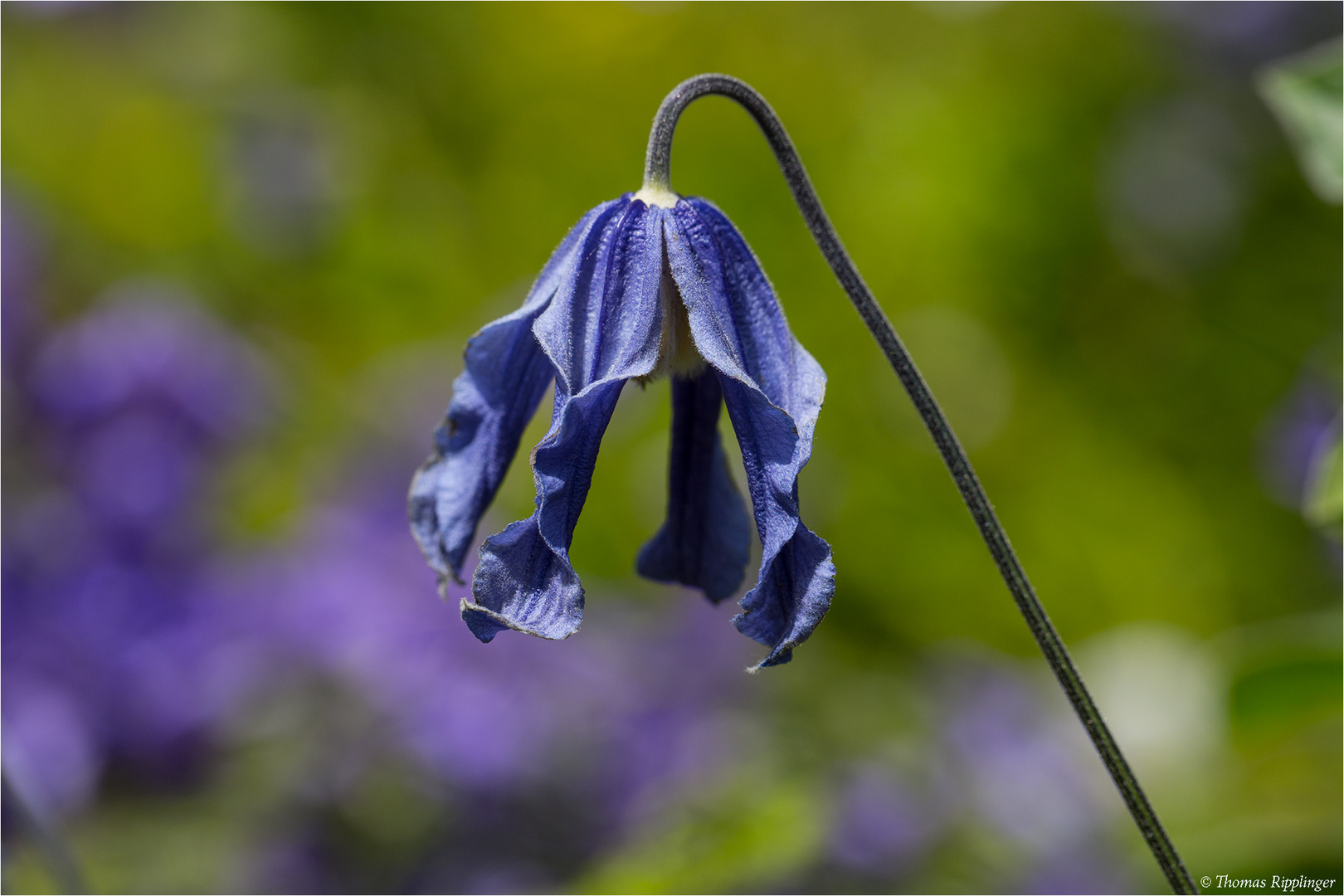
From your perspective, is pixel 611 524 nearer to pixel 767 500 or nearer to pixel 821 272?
pixel 821 272

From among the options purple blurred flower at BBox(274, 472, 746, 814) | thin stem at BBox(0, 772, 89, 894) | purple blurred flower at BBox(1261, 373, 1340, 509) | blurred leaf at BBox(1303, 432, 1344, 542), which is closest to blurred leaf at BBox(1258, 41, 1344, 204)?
blurred leaf at BBox(1303, 432, 1344, 542)

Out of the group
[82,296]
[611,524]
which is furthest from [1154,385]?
[82,296]

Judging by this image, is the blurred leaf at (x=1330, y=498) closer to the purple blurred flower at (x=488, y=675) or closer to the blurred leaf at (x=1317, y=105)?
the blurred leaf at (x=1317, y=105)

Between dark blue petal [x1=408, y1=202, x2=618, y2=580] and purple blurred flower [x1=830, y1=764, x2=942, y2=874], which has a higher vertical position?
purple blurred flower [x1=830, y1=764, x2=942, y2=874]

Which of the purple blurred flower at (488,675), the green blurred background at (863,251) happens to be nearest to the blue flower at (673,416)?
the purple blurred flower at (488,675)

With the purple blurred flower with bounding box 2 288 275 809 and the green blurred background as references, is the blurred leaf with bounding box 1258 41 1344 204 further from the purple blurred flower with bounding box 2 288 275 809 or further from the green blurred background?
the purple blurred flower with bounding box 2 288 275 809

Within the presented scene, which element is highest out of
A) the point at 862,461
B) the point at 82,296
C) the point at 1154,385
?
the point at 1154,385
